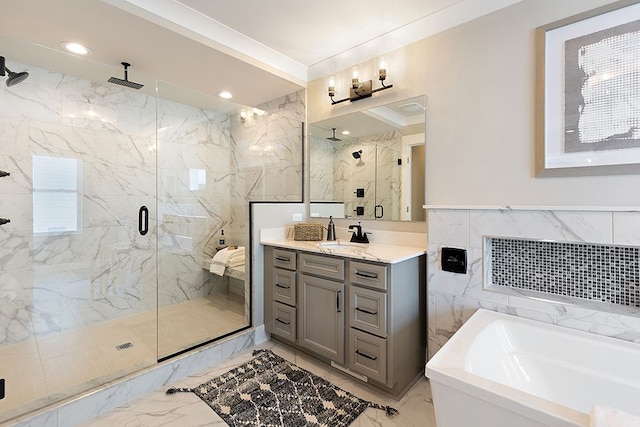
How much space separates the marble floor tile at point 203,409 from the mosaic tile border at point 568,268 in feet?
3.16

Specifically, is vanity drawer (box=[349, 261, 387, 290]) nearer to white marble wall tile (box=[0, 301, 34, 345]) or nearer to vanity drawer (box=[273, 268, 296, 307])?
vanity drawer (box=[273, 268, 296, 307])

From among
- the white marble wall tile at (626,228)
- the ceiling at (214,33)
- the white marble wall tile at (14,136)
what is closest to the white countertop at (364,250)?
the white marble wall tile at (626,228)

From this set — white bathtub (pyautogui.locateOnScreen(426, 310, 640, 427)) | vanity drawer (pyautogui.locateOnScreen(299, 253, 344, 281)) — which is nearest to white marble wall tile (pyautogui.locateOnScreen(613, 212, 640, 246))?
white bathtub (pyautogui.locateOnScreen(426, 310, 640, 427))

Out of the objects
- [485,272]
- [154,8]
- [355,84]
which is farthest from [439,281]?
[154,8]

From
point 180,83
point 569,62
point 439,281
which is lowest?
point 439,281

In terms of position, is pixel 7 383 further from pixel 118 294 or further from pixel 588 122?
pixel 588 122

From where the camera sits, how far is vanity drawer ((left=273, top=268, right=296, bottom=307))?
2.48 meters

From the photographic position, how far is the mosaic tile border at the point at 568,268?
1.63 meters

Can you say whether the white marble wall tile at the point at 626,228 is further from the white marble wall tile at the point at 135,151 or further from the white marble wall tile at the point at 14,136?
the white marble wall tile at the point at 14,136

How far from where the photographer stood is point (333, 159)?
2.98 metres

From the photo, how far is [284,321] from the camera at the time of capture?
8.39ft

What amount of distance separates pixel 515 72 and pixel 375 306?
1.73 metres

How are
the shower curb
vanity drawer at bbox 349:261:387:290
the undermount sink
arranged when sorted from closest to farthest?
the shower curb
vanity drawer at bbox 349:261:387:290
the undermount sink

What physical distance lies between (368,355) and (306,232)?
121cm
